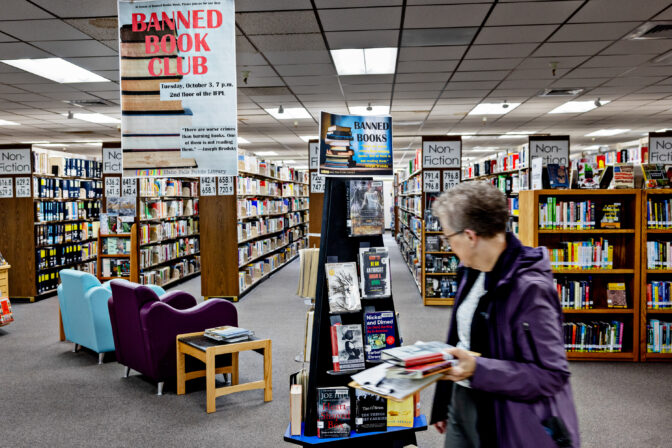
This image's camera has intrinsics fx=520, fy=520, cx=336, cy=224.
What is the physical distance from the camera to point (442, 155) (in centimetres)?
775

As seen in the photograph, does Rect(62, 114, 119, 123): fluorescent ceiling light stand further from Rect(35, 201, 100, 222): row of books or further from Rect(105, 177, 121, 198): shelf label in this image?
Rect(105, 177, 121, 198): shelf label

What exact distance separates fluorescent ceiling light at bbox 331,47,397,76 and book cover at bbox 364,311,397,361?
13.0ft

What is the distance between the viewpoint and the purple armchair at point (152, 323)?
14.4 ft

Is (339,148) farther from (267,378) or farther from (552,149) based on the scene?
(552,149)

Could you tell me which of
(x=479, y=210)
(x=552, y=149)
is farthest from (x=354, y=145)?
(x=552, y=149)

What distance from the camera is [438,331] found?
625cm

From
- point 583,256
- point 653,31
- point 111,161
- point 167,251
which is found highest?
point 653,31

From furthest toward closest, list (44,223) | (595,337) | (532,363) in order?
1. (44,223)
2. (595,337)
3. (532,363)

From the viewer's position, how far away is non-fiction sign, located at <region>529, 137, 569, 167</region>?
8031mm

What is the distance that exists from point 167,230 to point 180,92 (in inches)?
301

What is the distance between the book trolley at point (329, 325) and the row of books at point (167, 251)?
650 cm

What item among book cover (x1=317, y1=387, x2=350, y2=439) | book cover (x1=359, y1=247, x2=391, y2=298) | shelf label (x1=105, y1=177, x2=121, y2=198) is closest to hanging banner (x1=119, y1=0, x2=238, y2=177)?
book cover (x1=359, y1=247, x2=391, y2=298)

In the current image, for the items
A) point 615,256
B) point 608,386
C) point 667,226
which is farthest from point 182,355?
point 667,226

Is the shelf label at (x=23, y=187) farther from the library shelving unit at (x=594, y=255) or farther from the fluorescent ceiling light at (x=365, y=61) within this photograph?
the library shelving unit at (x=594, y=255)
